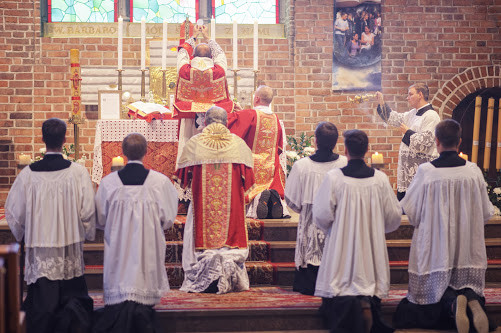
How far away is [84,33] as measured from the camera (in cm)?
1031

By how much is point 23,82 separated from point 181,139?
11.9ft

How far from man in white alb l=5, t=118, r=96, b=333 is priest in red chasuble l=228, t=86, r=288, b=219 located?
7.95ft

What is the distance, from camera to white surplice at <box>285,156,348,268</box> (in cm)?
591

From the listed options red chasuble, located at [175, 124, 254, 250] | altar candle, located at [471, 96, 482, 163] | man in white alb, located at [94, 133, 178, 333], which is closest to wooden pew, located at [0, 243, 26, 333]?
man in white alb, located at [94, 133, 178, 333]

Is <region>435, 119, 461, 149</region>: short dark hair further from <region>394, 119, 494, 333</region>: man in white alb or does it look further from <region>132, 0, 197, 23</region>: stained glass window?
<region>132, 0, 197, 23</region>: stained glass window

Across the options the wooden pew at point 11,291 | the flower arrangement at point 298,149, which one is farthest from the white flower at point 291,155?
the wooden pew at point 11,291

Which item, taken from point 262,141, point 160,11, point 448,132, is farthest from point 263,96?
point 160,11

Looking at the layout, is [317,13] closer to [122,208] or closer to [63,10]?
[63,10]

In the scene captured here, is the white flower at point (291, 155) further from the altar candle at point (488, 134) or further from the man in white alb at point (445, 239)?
the man in white alb at point (445, 239)

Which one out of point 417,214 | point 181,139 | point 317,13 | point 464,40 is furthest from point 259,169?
point 464,40

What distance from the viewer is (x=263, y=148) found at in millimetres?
7523

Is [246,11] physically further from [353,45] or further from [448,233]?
[448,233]

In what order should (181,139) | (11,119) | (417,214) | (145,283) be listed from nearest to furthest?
(145,283)
(417,214)
(181,139)
(11,119)

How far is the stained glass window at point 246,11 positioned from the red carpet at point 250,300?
18.3ft
